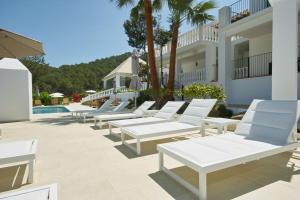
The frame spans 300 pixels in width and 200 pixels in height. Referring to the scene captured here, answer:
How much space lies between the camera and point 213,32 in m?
14.4

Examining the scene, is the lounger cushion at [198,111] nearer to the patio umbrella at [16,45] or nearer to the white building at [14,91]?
the patio umbrella at [16,45]

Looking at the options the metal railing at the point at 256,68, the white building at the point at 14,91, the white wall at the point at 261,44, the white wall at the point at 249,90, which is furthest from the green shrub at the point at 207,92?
the white building at the point at 14,91

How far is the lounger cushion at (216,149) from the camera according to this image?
272 cm

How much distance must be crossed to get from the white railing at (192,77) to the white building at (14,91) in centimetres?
1028

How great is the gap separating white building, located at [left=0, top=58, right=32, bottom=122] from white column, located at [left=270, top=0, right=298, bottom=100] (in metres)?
11.6

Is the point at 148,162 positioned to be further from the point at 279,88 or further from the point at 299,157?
the point at 279,88

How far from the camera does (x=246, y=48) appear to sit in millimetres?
16141

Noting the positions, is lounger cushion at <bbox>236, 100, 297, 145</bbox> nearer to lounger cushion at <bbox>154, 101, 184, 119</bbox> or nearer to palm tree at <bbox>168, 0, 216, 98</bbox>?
lounger cushion at <bbox>154, 101, 184, 119</bbox>

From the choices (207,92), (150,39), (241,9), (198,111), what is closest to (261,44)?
(241,9)

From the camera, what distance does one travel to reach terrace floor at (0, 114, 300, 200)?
276 cm

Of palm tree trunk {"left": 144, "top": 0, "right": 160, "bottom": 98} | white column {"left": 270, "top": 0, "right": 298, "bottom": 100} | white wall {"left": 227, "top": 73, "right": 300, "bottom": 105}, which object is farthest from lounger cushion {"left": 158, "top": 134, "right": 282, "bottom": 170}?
palm tree trunk {"left": 144, "top": 0, "right": 160, "bottom": 98}

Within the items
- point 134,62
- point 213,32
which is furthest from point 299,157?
point 213,32

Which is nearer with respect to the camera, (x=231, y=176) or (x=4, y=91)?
(x=231, y=176)

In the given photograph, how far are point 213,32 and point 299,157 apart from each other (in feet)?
39.4
